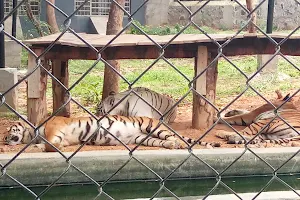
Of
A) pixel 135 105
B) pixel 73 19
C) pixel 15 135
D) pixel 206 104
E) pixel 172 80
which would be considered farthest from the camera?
pixel 73 19

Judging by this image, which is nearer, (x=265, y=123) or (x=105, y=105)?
(x=265, y=123)

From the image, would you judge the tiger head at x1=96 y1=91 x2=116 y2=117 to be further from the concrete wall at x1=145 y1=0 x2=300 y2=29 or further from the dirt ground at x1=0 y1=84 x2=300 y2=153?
the concrete wall at x1=145 y1=0 x2=300 y2=29

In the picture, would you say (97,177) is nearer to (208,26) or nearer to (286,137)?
(286,137)

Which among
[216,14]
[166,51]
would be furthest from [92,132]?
[216,14]

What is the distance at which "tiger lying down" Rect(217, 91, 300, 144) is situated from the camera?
6414mm

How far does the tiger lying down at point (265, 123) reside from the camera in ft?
21.0

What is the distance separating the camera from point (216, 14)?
55.7 ft

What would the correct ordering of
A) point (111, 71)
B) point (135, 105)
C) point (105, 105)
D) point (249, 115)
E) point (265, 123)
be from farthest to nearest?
point (111, 71), point (249, 115), point (105, 105), point (135, 105), point (265, 123)

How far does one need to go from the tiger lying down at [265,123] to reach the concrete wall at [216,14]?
9.44m

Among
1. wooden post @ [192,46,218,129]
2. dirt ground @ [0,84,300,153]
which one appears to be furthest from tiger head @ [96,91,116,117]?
wooden post @ [192,46,218,129]

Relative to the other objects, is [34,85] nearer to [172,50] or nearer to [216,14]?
[172,50]

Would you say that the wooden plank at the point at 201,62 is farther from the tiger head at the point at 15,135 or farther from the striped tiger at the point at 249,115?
the tiger head at the point at 15,135

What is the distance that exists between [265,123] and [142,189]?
8.28 ft

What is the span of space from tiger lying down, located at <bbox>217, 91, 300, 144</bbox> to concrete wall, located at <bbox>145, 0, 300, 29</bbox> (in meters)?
9.44
